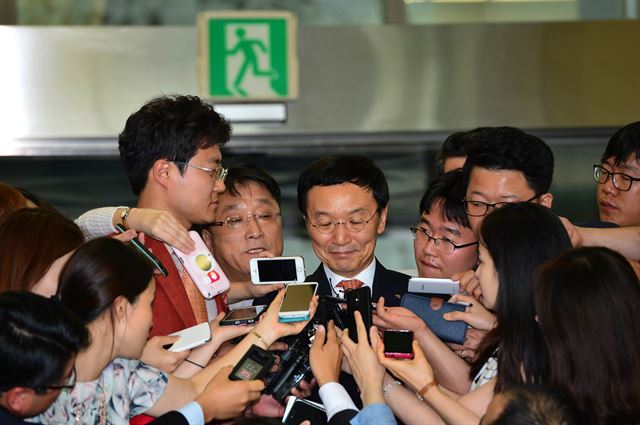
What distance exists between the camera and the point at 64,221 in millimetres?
2217

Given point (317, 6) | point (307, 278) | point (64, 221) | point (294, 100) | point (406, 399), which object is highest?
point (317, 6)

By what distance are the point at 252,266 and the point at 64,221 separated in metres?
0.49

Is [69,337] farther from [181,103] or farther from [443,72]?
[443,72]

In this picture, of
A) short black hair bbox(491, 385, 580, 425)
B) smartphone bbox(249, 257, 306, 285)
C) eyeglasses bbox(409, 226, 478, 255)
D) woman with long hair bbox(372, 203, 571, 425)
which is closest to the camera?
short black hair bbox(491, 385, 580, 425)

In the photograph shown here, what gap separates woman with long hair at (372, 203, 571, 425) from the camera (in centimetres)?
193

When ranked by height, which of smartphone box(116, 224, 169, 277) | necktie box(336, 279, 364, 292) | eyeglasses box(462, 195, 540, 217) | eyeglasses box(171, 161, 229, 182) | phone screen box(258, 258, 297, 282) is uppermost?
eyeglasses box(171, 161, 229, 182)

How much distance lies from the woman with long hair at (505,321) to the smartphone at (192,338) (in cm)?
40

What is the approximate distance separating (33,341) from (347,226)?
100 centimetres

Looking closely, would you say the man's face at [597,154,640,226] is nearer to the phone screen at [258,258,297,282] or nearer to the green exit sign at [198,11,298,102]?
the phone screen at [258,258,297,282]

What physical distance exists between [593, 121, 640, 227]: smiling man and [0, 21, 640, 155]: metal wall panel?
4.78 ft

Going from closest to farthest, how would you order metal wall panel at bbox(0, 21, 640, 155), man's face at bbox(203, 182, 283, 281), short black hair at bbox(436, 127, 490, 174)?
1. man's face at bbox(203, 182, 283, 281)
2. short black hair at bbox(436, 127, 490, 174)
3. metal wall panel at bbox(0, 21, 640, 155)

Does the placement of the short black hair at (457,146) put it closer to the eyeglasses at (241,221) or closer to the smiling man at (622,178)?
the smiling man at (622,178)

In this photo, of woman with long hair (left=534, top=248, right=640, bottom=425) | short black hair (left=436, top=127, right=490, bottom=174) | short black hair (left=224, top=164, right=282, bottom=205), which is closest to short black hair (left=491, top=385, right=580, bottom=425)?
woman with long hair (left=534, top=248, right=640, bottom=425)

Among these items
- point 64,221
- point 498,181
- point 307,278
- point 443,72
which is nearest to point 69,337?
point 64,221
